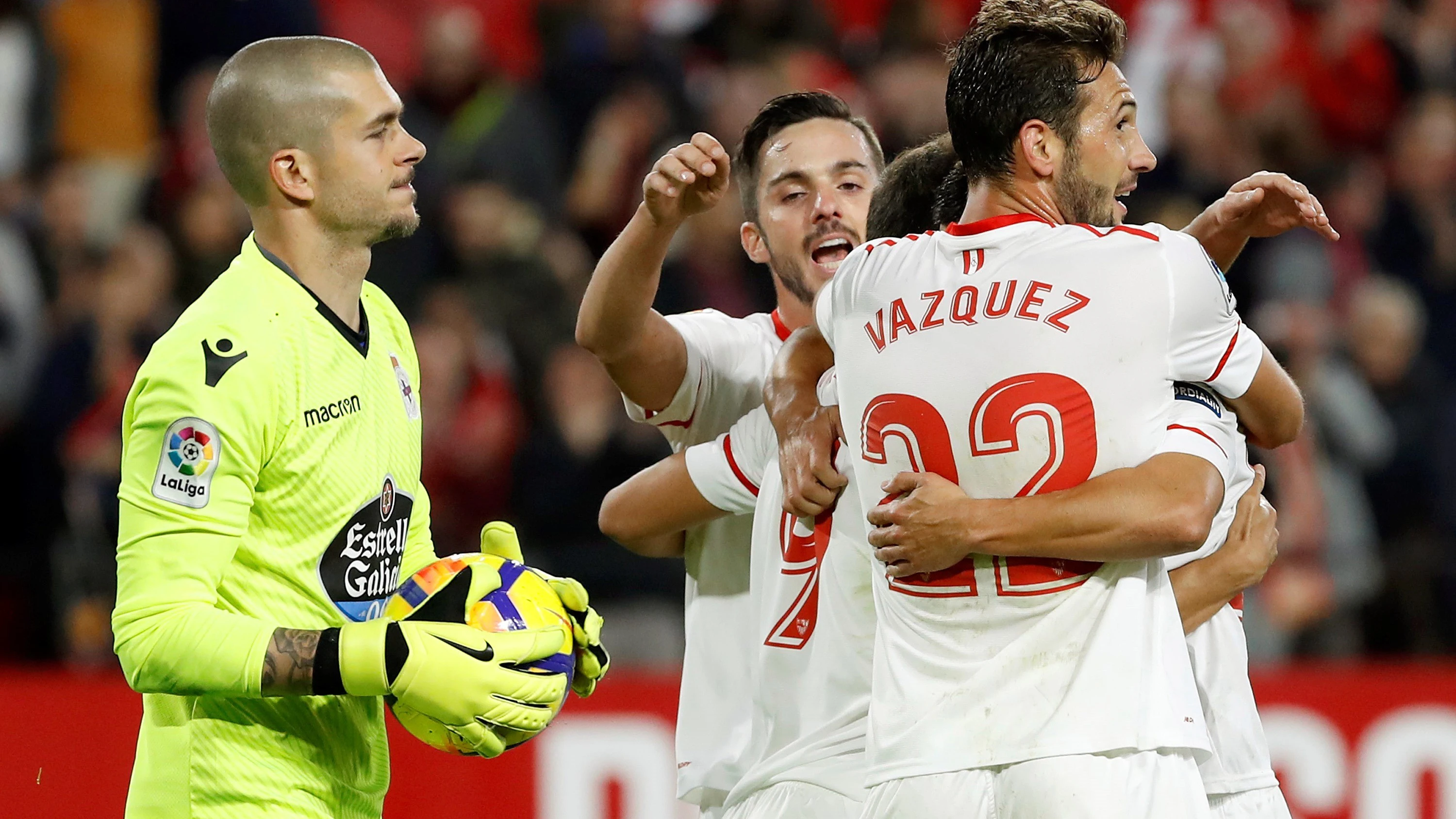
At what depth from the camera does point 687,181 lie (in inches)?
154

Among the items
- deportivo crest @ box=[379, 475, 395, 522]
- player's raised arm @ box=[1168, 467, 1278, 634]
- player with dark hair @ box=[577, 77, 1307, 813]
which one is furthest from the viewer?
player with dark hair @ box=[577, 77, 1307, 813]

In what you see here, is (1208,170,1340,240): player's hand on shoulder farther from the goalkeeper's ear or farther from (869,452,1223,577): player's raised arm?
the goalkeeper's ear

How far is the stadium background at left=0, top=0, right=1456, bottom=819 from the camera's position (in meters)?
6.93

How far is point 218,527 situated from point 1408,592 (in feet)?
20.3

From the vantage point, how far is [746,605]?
436cm

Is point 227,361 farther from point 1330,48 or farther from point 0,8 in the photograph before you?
point 1330,48

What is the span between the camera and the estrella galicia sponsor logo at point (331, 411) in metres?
3.40

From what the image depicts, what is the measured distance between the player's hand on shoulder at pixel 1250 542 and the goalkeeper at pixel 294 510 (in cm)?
137

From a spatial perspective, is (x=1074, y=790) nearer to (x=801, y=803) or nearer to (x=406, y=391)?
(x=801, y=803)

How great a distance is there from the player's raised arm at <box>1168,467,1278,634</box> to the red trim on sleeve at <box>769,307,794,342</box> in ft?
4.62

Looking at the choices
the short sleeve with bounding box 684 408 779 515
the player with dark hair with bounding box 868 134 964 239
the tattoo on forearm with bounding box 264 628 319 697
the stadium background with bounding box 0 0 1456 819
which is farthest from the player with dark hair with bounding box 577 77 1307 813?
the stadium background with bounding box 0 0 1456 819

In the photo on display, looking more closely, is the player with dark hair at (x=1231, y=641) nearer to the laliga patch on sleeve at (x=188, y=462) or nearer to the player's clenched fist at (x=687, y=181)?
the player's clenched fist at (x=687, y=181)

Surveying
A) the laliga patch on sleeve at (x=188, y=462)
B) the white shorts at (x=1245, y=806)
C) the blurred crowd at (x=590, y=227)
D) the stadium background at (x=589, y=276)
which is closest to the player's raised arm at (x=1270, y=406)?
the white shorts at (x=1245, y=806)

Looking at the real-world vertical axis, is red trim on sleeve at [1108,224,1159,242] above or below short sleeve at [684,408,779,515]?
above
